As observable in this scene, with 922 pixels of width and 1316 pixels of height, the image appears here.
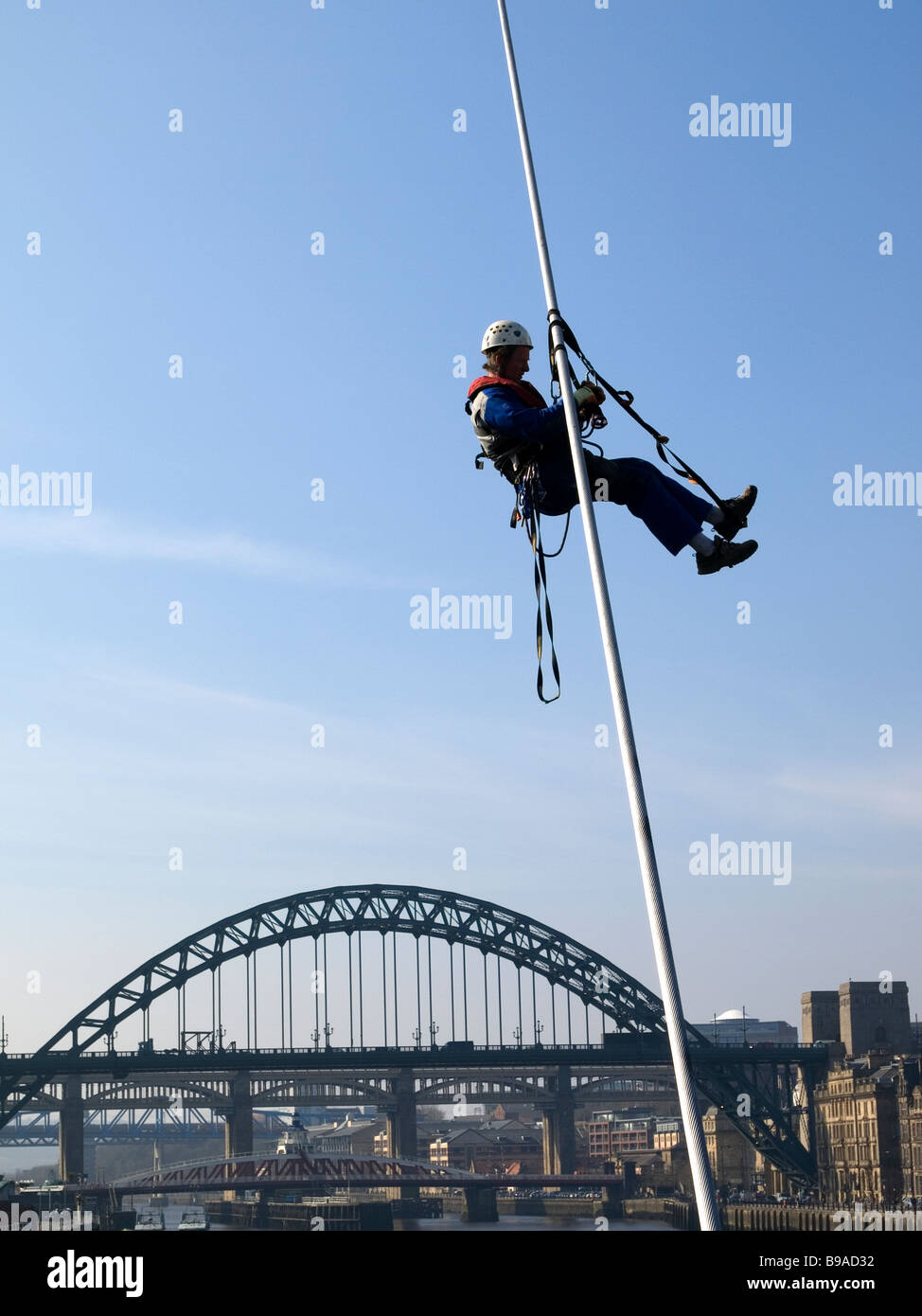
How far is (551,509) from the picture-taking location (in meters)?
8.42

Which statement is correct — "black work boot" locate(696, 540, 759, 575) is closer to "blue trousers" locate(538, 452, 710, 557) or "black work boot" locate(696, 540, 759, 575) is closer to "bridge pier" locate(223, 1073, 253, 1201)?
"blue trousers" locate(538, 452, 710, 557)

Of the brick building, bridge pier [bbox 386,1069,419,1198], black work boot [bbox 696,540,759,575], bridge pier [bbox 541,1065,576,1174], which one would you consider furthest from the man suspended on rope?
bridge pier [bbox 386,1069,419,1198]

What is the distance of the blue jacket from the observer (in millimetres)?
7727

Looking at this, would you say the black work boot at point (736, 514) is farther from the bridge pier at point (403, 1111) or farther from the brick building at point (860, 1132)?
the bridge pier at point (403, 1111)

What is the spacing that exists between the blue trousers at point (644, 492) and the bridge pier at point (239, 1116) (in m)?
98.6

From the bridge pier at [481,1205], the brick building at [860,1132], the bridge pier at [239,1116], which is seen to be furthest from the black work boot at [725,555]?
the bridge pier at [481,1205]

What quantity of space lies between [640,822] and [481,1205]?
101963 mm

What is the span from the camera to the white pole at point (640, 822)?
17.5 feet

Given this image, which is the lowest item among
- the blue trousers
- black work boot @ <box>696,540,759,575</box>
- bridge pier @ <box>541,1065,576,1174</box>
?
bridge pier @ <box>541,1065,576,1174</box>

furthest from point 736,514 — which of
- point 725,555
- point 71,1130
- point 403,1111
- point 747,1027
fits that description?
point 747,1027

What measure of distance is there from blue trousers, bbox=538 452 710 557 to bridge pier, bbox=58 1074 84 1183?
96.7 metres

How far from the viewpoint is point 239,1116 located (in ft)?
331

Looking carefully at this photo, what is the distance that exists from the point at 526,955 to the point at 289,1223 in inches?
1019

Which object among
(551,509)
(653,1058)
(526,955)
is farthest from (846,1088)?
(551,509)
